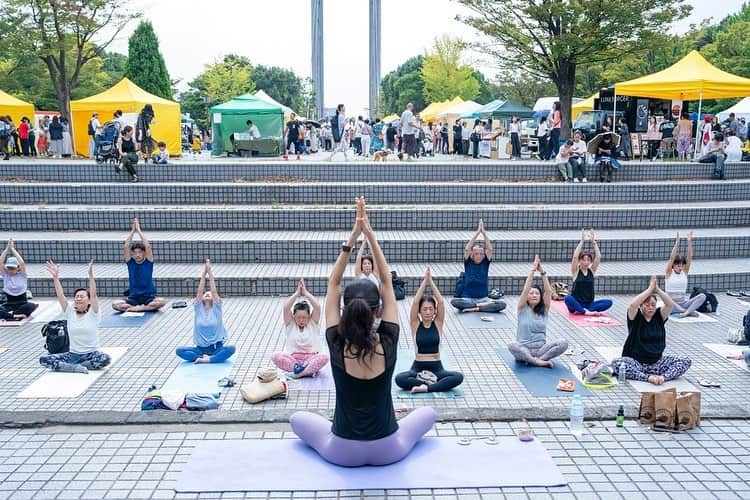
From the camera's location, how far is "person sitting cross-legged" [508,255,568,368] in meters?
7.36

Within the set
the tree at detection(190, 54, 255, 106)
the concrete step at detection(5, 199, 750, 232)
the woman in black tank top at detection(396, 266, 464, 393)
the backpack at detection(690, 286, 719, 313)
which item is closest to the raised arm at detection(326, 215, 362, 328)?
the woman in black tank top at detection(396, 266, 464, 393)

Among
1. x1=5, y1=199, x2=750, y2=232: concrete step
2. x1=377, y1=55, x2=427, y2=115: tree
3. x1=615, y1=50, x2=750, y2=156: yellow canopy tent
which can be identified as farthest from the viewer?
x1=377, y1=55, x2=427, y2=115: tree

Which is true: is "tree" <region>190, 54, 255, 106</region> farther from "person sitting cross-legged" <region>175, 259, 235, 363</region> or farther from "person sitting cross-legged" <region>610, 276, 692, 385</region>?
"person sitting cross-legged" <region>610, 276, 692, 385</region>

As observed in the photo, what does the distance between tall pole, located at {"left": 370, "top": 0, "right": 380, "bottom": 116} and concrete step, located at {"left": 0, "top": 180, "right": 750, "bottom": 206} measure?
64.6m

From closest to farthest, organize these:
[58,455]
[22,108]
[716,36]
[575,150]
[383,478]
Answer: [383,478]
[58,455]
[575,150]
[22,108]
[716,36]

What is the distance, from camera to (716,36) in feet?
128

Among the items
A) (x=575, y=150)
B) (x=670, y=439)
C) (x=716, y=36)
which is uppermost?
(x=716, y=36)

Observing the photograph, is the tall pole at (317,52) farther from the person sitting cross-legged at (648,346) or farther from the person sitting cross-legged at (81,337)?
the person sitting cross-legged at (648,346)

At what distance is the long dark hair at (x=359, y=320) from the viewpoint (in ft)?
13.6

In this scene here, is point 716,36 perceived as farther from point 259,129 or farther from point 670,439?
point 670,439

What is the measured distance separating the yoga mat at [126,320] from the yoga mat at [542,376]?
4904 mm

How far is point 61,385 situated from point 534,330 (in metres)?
5.08

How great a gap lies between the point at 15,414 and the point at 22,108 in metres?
20.7

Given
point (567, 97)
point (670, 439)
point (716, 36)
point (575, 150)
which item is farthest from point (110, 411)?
point (716, 36)
